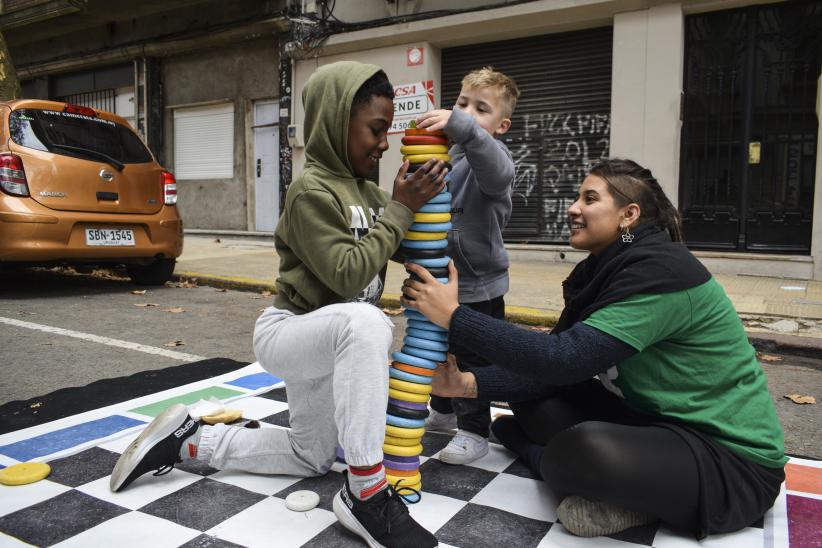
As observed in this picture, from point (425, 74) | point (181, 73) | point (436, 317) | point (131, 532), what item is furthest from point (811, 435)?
point (181, 73)

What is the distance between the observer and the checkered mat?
188 cm

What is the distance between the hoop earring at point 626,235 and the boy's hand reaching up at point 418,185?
57cm

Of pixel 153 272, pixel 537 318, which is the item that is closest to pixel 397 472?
pixel 537 318

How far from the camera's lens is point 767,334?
189 inches

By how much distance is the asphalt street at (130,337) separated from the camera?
11.4ft

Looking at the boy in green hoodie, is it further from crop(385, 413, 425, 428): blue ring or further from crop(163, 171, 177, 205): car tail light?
crop(163, 171, 177, 205): car tail light

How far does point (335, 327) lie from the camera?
188cm

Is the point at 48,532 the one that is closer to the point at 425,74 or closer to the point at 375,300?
the point at 375,300

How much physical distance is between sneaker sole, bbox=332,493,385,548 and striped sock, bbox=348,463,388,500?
2.4 inches

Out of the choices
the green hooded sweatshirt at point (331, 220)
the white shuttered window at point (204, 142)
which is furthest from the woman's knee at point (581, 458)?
the white shuttered window at point (204, 142)

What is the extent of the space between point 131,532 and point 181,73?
13214 millimetres

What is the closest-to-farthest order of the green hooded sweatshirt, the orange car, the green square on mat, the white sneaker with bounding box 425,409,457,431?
the green hooded sweatshirt
the white sneaker with bounding box 425,409,457,431
the green square on mat
the orange car

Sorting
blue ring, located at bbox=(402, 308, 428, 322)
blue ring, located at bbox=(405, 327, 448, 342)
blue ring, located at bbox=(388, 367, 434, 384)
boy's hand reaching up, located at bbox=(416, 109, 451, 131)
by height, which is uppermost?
boy's hand reaching up, located at bbox=(416, 109, 451, 131)

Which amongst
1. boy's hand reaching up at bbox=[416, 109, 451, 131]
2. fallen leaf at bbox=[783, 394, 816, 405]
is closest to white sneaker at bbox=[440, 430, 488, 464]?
boy's hand reaching up at bbox=[416, 109, 451, 131]
